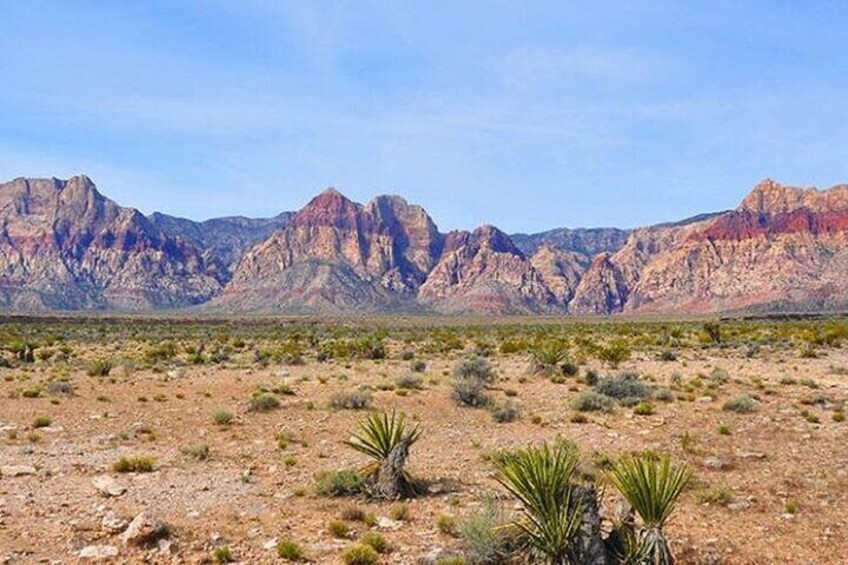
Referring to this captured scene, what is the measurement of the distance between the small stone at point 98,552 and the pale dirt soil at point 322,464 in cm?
11

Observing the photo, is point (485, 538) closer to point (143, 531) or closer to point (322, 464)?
point (143, 531)

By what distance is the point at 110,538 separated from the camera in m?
10.2

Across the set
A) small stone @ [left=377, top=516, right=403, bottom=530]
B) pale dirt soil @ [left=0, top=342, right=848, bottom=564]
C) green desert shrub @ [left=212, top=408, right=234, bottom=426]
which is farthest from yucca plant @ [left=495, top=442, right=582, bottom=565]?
green desert shrub @ [left=212, top=408, right=234, bottom=426]

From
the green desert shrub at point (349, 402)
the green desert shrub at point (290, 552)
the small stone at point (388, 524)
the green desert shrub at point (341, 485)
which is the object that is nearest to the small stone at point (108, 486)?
the green desert shrub at point (341, 485)

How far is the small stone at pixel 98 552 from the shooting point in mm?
9570

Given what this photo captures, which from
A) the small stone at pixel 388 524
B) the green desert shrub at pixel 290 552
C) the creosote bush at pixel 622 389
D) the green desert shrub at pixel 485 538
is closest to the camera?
the green desert shrub at pixel 485 538

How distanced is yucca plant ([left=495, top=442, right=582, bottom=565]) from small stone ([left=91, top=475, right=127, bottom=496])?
6.70 metres

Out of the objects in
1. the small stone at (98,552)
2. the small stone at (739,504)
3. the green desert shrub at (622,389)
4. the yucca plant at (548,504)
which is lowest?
the small stone at (739,504)

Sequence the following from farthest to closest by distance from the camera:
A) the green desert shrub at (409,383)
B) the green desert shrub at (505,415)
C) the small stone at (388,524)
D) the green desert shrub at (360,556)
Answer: the green desert shrub at (409,383) < the green desert shrub at (505,415) < the small stone at (388,524) < the green desert shrub at (360,556)

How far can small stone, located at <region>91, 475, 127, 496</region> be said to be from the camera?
40.4 feet

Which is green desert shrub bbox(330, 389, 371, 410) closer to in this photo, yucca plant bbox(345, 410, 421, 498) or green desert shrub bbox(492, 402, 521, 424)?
green desert shrub bbox(492, 402, 521, 424)

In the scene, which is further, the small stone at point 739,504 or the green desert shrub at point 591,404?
the green desert shrub at point 591,404

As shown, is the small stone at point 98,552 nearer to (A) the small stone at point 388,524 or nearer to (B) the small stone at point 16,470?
(A) the small stone at point 388,524

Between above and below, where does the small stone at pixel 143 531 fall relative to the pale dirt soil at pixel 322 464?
above
